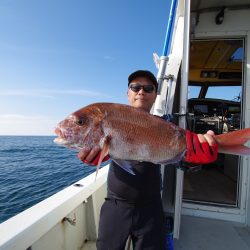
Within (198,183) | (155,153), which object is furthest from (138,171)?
(198,183)

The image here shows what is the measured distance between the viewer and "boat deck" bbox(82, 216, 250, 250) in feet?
10.2

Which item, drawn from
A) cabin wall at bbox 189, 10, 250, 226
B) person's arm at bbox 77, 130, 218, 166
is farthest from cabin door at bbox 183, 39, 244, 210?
person's arm at bbox 77, 130, 218, 166

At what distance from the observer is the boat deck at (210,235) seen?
311 centimetres

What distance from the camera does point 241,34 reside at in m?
3.76

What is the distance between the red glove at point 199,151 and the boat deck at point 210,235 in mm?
2055

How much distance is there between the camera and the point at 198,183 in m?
5.27

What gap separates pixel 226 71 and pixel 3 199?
8118 mm

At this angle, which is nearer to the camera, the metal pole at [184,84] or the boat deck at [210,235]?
the metal pole at [184,84]

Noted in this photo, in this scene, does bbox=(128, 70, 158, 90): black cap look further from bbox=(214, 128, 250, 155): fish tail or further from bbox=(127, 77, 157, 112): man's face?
bbox=(214, 128, 250, 155): fish tail

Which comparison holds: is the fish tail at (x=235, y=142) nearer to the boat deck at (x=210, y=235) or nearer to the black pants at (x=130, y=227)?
the black pants at (x=130, y=227)

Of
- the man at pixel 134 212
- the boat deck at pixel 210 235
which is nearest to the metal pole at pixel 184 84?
the boat deck at pixel 210 235

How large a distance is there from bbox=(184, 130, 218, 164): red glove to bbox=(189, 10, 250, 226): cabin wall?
247cm

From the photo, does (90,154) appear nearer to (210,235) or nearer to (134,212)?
(134,212)

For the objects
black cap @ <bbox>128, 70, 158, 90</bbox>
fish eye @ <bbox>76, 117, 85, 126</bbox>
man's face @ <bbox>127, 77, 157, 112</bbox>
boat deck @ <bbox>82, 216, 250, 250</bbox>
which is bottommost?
boat deck @ <bbox>82, 216, 250, 250</bbox>
